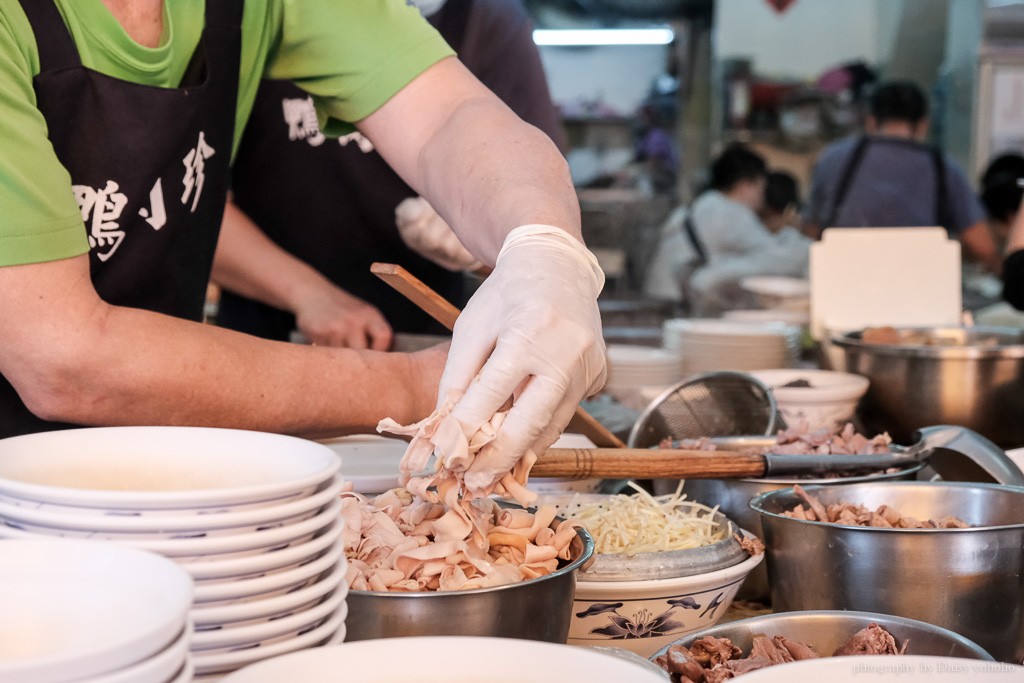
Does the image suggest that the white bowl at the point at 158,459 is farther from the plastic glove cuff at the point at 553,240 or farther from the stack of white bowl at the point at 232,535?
the plastic glove cuff at the point at 553,240

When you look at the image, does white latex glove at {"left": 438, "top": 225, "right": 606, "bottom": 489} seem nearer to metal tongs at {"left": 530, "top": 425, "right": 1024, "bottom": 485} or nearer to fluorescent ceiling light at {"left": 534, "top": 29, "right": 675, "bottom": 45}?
metal tongs at {"left": 530, "top": 425, "right": 1024, "bottom": 485}

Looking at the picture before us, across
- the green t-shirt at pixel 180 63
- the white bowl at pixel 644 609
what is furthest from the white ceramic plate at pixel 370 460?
the green t-shirt at pixel 180 63

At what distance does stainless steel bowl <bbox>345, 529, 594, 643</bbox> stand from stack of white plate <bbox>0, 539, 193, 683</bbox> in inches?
12.3

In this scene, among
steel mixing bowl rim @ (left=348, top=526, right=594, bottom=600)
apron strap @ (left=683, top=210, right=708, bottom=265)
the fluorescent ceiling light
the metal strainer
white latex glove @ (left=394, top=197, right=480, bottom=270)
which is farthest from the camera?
the fluorescent ceiling light

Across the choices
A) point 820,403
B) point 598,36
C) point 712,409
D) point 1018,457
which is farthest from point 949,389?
point 598,36

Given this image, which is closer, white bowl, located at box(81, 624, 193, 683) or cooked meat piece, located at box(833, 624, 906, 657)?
white bowl, located at box(81, 624, 193, 683)

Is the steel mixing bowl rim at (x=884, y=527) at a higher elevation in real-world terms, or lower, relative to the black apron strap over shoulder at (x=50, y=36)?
lower

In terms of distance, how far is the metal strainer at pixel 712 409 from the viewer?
198 centimetres

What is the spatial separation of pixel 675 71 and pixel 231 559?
7.67 metres

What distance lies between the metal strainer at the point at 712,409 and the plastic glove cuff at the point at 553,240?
2.08 ft

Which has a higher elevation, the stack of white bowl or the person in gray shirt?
the person in gray shirt

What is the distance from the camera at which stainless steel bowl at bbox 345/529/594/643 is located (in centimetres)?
95

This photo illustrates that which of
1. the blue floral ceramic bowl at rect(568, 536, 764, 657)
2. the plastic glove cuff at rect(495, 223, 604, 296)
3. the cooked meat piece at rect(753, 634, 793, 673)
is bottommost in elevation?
the blue floral ceramic bowl at rect(568, 536, 764, 657)

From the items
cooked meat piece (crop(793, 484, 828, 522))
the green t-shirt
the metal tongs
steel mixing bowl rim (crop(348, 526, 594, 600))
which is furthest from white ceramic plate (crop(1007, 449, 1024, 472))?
the green t-shirt
